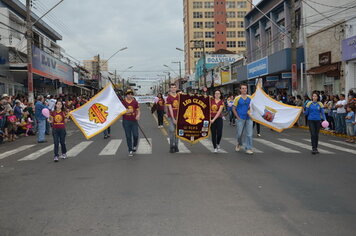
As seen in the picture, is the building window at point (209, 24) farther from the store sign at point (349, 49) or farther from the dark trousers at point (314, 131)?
the dark trousers at point (314, 131)

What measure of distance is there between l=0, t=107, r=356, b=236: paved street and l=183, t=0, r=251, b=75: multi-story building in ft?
366

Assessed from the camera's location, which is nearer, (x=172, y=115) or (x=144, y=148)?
(x=172, y=115)

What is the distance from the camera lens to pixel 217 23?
12044cm

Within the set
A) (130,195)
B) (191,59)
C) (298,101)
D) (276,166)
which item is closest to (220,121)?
(276,166)

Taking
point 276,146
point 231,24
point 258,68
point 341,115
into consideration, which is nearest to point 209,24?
point 231,24

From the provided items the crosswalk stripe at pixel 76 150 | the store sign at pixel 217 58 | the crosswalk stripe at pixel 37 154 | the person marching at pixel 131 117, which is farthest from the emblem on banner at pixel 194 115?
the store sign at pixel 217 58

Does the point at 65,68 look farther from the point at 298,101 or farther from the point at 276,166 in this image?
the point at 276,166

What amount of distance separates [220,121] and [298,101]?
38.4 feet

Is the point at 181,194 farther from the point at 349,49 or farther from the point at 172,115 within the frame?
the point at 349,49

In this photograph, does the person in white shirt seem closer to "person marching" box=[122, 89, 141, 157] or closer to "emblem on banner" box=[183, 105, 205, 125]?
"emblem on banner" box=[183, 105, 205, 125]

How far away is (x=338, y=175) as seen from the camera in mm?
8062

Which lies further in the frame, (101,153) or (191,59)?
(191,59)

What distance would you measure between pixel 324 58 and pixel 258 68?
11174mm

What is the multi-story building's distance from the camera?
12000 cm
